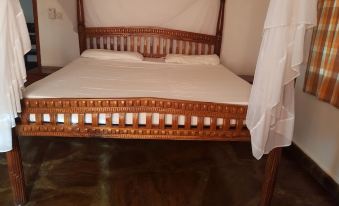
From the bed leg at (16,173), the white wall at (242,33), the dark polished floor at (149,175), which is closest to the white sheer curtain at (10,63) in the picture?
the bed leg at (16,173)

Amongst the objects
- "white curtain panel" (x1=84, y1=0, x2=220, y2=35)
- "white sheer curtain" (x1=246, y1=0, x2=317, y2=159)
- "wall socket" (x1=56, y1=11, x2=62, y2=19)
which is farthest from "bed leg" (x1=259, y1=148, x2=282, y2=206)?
"wall socket" (x1=56, y1=11, x2=62, y2=19)

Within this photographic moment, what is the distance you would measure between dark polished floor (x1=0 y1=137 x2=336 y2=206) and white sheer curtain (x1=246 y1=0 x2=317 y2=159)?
2.13 feet

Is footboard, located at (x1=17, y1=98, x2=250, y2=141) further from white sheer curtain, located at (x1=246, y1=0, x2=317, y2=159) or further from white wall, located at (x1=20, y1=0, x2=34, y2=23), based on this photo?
white wall, located at (x1=20, y1=0, x2=34, y2=23)

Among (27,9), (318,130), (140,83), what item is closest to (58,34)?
(140,83)

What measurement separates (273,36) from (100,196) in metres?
1.54

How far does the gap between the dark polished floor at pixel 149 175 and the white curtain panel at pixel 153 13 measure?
1489 millimetres

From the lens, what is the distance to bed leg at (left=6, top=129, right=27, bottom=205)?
171 centimetres

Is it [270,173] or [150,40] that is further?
→ [150,40]

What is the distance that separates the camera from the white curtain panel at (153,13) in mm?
3285

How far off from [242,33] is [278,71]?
2.17 metres

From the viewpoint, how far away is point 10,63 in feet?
4.95

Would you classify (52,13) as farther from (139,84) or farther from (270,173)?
(270,173)

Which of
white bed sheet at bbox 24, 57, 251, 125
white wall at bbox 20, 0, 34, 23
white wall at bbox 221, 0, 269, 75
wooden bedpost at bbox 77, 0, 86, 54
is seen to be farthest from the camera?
white wall at bbox 20, 0, 34, 23

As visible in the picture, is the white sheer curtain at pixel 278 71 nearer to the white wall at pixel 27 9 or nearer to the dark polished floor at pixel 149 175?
the dark polished floor at pixel 149 175
